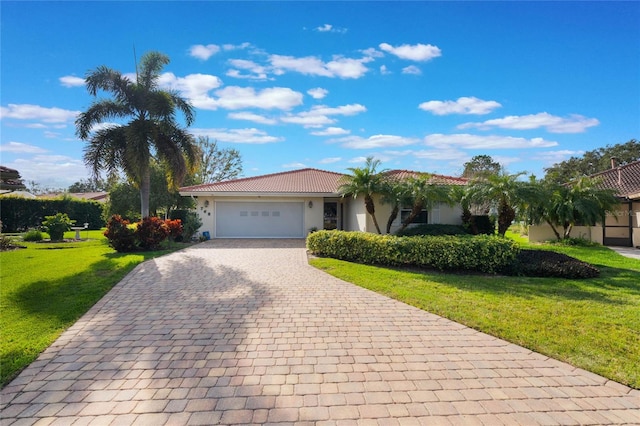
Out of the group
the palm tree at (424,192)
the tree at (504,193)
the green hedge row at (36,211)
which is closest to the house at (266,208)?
the palm tree at (424,192)

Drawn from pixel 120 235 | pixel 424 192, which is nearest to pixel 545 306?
pixel 424 192

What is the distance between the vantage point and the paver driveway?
2963 millimetres

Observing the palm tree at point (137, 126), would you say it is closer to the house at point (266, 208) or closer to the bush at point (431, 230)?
the house at point (266, 208)

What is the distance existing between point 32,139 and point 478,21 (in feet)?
52.4

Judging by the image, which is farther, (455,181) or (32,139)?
(455,181)

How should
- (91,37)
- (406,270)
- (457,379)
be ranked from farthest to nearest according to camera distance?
(91,37), (406,270), (457,379)

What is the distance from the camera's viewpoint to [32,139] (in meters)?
11.7

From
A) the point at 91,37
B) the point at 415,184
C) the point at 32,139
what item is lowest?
the point at 415,184

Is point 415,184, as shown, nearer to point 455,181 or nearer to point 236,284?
point 455,181

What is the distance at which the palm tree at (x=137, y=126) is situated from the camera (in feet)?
48.6

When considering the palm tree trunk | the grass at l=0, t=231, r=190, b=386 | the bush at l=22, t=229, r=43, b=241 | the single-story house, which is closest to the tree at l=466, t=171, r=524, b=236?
the single-story house

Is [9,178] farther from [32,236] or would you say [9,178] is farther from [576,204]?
[576,204]

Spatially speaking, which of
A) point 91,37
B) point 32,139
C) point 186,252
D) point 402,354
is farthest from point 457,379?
point 32,139

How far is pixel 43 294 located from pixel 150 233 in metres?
7.01
